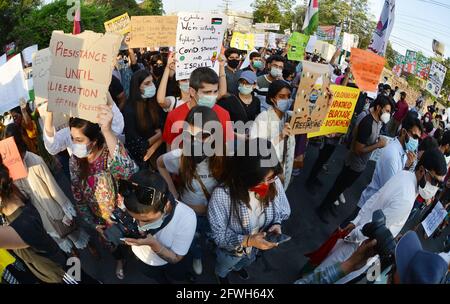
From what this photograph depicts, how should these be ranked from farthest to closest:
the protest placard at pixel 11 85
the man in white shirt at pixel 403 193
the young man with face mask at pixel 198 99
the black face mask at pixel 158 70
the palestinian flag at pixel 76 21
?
1. the black face mask at pixel 158 70
2. the palestinian flag at pixel 76 21
3. the young man with face mask at pixel 198 99
4. the protest placard at pixel 11 85
5. the man in white shirt at pixel 403 193

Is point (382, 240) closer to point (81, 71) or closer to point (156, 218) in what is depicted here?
point (156, 218)

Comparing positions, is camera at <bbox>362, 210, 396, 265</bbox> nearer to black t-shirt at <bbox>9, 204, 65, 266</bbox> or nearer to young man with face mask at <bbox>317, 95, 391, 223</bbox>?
black t-shirt at <bbox>9, 204, 65, 266</bbox>

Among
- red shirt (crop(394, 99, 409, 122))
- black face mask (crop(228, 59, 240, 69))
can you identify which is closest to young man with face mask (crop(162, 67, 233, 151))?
black face mask (crop(228, 59, 240, 69))

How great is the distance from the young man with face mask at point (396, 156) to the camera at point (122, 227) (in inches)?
92.2

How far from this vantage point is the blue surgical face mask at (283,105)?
3.20 m

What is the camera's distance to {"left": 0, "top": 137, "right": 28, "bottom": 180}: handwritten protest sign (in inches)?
83.6

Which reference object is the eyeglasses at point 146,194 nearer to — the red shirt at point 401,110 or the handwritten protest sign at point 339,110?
the handwritten protest sign at point 339,110

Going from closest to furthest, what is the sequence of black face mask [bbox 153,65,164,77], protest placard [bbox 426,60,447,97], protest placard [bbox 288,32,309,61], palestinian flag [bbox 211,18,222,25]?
palestinian flag [bbox 211,18,222,25]
black face mask [bbox 153,65,164,77]
protest placard [bbox 288,32,309,61]
protest placard [bbox 426,60,447,97]

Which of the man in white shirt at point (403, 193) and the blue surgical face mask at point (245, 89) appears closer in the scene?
the man in white shirt at point (403, 193)

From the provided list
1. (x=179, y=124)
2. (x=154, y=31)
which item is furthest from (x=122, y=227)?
(x=154, y=31)

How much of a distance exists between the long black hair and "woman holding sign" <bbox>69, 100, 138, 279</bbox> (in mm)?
935

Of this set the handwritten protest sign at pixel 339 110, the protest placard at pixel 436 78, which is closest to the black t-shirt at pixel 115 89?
the handwritten protest sign at pixel 339 110
